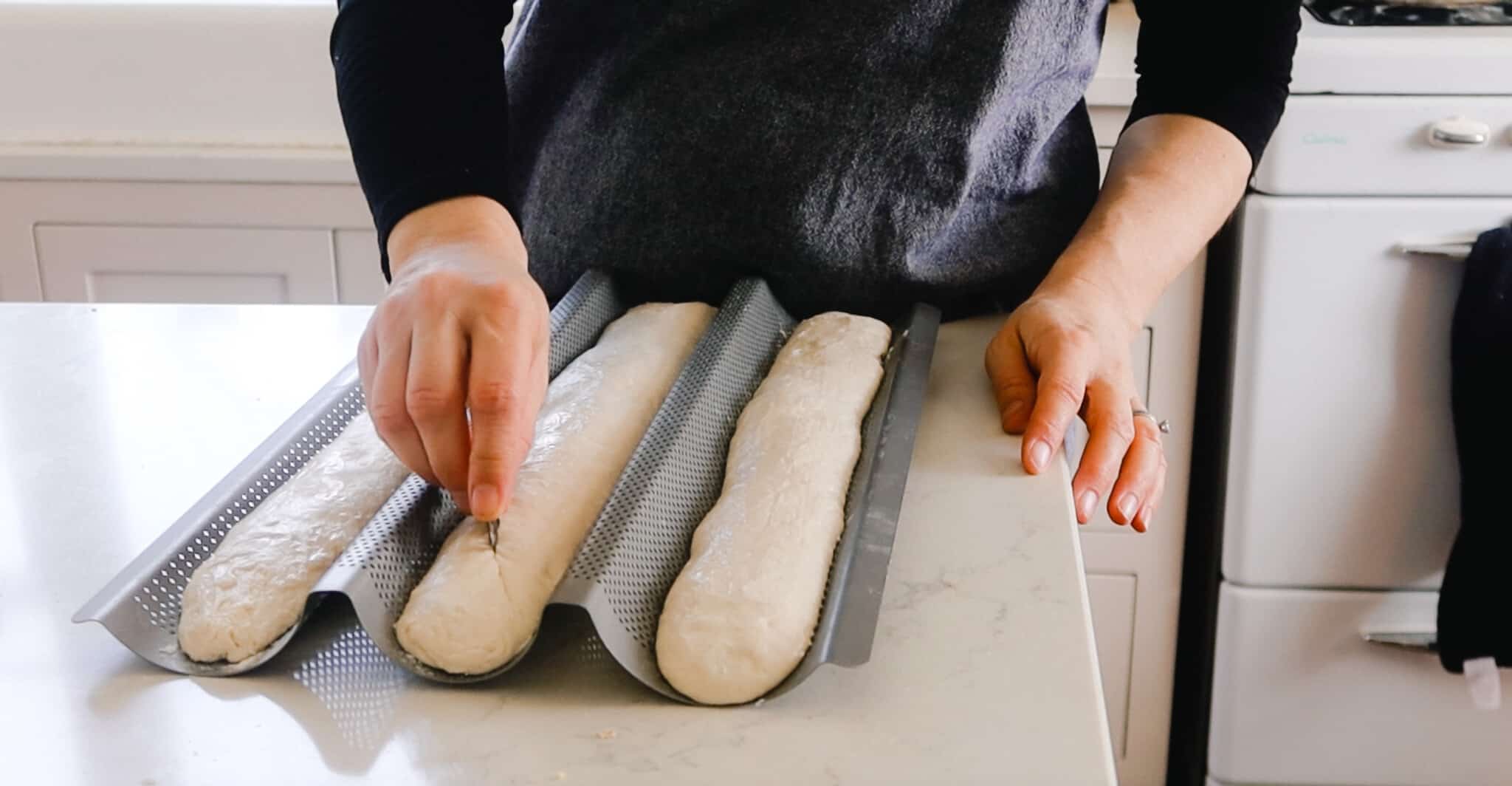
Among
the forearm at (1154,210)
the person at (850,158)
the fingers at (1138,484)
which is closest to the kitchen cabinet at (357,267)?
the person at (850,158)

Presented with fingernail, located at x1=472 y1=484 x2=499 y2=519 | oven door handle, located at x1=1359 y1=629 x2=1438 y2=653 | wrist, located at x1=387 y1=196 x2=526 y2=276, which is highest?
wrist, located at x1=387 y1=196 x2=526 y2=276

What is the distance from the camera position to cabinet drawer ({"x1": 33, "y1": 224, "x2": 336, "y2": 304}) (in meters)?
1.74

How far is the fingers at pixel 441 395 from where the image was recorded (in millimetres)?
566

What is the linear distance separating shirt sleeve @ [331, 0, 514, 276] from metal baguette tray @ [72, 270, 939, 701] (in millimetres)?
111

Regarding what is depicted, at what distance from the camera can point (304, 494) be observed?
0.64 m

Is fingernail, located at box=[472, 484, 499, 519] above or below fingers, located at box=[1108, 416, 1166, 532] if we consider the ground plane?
above

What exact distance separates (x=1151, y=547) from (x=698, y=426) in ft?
3.39

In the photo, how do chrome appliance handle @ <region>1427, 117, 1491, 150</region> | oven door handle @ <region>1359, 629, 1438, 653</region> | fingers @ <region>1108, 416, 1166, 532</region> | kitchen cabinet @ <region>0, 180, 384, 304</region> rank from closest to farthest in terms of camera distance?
fingers @ <region>1108, 416, 1166, 532</region>
chrome appliance handle @ <region>1427, 117, 1491, 150</region>
oven door handle @ <region>1359, 629, 1438, 653</region>
kitchen cabinet @ <region>0, 180, 384, 304</region>

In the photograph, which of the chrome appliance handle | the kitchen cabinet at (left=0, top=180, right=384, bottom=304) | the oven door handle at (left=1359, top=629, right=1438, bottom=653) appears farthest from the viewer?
the kitchen cabinet at (left=0, top=180, right=384, bottom=304)

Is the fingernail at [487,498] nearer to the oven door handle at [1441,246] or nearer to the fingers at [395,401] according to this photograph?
the fingers at [395,401]

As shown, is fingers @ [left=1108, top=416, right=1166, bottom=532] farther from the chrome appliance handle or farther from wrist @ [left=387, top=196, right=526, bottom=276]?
the chrome appliance handle

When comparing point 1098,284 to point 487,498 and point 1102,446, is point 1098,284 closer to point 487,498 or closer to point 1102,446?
point 1102,446

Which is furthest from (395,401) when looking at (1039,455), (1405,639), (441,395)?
(1405,639)

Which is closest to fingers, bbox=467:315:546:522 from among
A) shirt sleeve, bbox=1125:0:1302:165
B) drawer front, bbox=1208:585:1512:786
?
shirt sleeve, bbox=1125:0:1302:165
